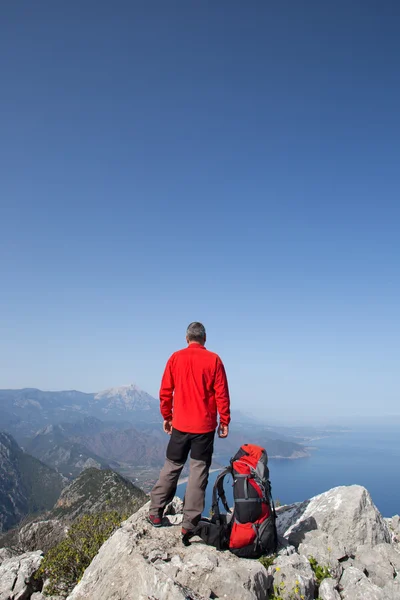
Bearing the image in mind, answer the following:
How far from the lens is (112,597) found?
13.8ft

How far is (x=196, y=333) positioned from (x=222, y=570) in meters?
3.51

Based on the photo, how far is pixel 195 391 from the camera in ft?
19.1

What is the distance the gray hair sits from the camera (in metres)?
6.34

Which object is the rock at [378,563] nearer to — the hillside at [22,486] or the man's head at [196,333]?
the man's head at [196,333]

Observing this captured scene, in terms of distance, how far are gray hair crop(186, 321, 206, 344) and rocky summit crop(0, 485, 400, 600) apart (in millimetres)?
3248

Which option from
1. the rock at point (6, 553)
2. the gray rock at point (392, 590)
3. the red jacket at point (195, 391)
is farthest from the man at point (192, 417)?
the rock at point (6, 553)

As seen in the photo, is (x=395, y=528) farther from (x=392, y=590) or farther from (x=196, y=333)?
(x=196, y=333)

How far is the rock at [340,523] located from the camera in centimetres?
685

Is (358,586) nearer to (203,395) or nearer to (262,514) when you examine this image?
(262,514)

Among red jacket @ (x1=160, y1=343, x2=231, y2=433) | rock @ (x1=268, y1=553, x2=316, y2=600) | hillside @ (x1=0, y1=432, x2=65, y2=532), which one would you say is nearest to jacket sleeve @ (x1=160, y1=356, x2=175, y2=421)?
red jacket @ (x1=160, y1=343, x2=231, y2=433)

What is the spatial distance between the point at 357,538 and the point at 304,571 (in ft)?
9.21

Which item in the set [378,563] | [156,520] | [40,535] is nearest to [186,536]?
[156,520]

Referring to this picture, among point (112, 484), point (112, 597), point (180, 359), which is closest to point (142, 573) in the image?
point (112, 597)

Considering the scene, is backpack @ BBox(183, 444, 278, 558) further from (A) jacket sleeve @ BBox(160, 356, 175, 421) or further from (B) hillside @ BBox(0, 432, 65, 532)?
(B) hillside @ BBox(0, 432, 65, 532)
